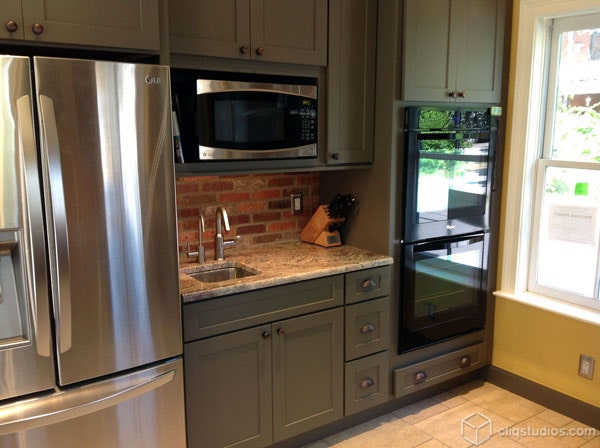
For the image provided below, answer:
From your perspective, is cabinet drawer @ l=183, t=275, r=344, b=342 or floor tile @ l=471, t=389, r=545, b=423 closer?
cabinet drawer @ l=183, t=275, r=344, b=342

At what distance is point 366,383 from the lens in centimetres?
284

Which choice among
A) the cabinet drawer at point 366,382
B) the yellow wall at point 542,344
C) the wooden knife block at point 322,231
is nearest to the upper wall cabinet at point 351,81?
the wooden knife block at point 322,231

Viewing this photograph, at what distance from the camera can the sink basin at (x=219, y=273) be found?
2660mm

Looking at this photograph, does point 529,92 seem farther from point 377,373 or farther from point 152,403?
point 152,403

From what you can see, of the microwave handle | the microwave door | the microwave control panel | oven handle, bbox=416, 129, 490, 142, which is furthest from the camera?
oven handle, bbox=416, 129, 490, 142

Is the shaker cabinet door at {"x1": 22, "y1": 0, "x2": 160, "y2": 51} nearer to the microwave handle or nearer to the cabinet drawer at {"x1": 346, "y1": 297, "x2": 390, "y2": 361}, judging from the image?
the microwave handle

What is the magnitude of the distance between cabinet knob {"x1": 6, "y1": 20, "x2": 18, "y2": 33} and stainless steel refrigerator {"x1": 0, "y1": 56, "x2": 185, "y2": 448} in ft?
0.54

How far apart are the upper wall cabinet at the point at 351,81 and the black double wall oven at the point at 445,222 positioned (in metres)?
0.23

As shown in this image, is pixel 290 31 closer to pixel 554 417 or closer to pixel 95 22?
pixel 95 22

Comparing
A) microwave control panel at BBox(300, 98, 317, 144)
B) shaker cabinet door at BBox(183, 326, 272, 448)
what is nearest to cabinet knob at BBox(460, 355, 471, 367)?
shaker cabinet door at BBox(183, 326, 272, 448)

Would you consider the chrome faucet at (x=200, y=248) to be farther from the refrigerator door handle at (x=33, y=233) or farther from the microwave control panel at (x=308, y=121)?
the refrigerator door handle at (x=33, y=233)

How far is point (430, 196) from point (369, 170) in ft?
1.19

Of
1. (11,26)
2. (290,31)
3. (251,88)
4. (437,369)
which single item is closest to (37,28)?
(11,26)

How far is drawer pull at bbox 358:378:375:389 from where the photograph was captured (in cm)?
283
